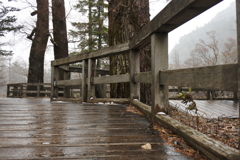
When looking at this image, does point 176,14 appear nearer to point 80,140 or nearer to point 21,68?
point 80,140

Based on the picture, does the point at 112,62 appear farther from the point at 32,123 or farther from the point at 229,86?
the point at 229,86

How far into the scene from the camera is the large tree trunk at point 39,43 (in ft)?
40.2

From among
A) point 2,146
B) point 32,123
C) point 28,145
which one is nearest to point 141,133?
point 28,145

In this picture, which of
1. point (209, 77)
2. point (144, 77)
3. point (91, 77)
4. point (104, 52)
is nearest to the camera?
point (209, 77)

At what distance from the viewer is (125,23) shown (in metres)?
5.40

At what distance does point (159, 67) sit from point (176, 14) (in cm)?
78

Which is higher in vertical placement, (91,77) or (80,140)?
(91,77)

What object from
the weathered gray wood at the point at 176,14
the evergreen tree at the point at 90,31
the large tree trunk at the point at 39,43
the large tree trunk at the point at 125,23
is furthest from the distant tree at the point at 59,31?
the weathered gray wood at the point at 176,14

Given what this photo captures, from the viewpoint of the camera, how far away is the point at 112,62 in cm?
561

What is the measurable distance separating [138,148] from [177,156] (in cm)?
30

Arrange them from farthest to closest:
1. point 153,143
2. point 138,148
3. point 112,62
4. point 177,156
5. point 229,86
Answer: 1. point 112,62
2. point 153,143
3. point 138,148
4. point 177,156
5. point 229,86

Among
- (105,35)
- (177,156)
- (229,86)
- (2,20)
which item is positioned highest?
(2,20)

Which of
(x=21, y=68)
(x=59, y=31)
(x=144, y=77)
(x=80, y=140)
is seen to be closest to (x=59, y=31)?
(x=59, y=31)

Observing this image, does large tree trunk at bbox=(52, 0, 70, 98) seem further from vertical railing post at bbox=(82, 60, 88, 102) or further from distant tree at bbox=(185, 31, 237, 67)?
distant tree at bbox=(185, 31, 237, 67)
